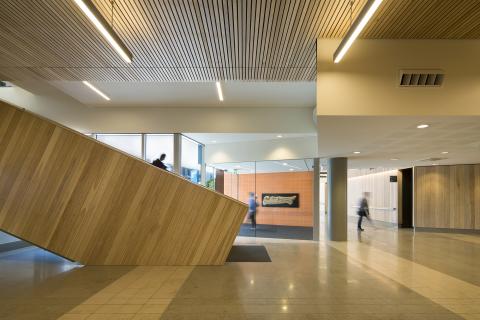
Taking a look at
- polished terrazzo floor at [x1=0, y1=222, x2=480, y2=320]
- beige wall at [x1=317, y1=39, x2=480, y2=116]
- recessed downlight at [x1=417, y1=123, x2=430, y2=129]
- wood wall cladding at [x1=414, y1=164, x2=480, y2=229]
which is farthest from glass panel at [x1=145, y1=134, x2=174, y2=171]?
wood wall cladding at [x1=414, y1=164, x2=480, y2=229]

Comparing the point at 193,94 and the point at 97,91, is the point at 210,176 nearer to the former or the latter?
the point at 193,94

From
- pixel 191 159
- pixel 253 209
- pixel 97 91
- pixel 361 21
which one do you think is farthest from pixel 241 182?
pixel 361 21

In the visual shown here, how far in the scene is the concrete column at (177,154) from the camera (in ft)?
36.6

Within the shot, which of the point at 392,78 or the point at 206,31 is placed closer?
the point at 206,31

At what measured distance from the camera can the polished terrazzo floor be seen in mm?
4234

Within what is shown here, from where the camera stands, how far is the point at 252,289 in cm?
522

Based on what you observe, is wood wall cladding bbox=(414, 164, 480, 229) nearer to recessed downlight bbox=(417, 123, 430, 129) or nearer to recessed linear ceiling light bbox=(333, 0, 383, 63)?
recessed downlight bbox=(417, 123, 430, 129)

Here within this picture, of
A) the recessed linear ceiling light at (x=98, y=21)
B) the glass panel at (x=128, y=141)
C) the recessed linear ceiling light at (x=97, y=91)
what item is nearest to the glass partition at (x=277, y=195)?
the glass panel at (x=128, y=141)

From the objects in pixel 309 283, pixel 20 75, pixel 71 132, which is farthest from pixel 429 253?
pixel 20 75

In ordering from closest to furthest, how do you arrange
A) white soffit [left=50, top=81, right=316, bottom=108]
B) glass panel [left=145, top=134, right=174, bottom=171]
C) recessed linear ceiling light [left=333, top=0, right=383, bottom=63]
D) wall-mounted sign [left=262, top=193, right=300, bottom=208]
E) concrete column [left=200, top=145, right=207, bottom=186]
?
recessed linear ceiling light [left=333, top=0, right=383, bottom=63] → white soffit [left=50, top=81, right=316, bottom=108] → glass panel [left=145, top=134, right=174, bottom=171] → wall-mounted sign [left=262, top=193, right=300, bottom=208] → concrete column [left=200, top=145, right=207, bottom=186]

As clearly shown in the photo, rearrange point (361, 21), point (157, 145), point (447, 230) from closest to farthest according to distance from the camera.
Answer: point (361, 21) < point (157, 145) < point (447, 230)

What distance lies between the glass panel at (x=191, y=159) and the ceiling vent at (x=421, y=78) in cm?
829

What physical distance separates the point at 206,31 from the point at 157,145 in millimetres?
6966

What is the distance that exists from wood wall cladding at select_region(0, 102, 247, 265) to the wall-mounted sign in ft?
20.0
